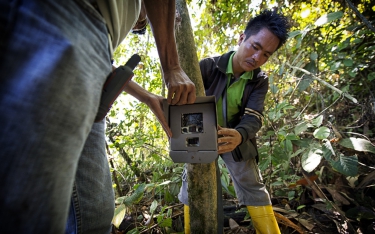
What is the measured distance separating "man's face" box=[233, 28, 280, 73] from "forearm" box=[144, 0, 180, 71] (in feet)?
2.88

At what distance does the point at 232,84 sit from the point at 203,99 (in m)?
0.81

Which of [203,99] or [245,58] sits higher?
[245,58]

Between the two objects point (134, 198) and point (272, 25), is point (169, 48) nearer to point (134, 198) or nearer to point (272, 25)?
point (134, 198)

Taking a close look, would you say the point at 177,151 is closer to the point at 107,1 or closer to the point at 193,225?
the point at 193,225

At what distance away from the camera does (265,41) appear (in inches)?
61.6

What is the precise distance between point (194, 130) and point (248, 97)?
85cm

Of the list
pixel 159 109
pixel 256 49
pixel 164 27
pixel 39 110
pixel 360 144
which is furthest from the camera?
pixel 256 49

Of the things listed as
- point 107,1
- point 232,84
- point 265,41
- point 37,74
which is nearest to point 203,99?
point 107,1

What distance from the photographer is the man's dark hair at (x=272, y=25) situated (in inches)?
62.0

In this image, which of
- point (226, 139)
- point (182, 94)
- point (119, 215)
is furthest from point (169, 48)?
point (119, 215)

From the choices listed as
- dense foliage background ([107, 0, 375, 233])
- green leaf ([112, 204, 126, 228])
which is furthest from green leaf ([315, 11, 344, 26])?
green leaf ([112, 204, 126, 228])

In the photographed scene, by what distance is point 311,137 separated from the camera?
6.65ft

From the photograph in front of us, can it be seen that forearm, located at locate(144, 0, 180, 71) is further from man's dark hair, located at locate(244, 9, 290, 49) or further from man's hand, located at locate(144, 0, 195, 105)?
man's dark hair, located at locate(244, 9, 290, 49)

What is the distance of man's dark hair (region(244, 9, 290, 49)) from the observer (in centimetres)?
158
